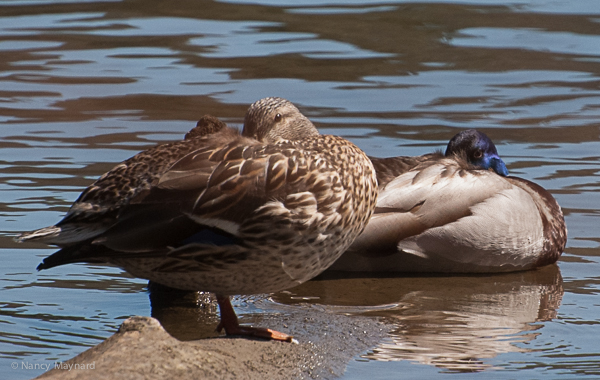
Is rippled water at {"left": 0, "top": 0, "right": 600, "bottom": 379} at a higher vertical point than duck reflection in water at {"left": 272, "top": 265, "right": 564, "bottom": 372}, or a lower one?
higher

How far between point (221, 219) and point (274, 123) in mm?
968

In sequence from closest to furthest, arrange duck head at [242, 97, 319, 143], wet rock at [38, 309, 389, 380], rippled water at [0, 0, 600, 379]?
wet rock at [38, 309, 389, 380]
rippled water at [0, 0, 600, 379]
duck head at [242, 97, 319, 143]

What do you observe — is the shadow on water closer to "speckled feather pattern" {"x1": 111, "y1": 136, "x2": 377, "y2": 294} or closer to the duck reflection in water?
the duck reflection in water

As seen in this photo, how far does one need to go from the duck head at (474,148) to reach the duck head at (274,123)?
189cm

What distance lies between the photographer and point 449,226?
6266 mm

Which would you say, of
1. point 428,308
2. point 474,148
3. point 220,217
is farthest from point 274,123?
point 474,148

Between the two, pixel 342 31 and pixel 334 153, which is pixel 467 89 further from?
pixel 334 153

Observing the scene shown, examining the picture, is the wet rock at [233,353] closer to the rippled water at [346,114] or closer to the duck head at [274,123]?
the rippled water at [346,114]

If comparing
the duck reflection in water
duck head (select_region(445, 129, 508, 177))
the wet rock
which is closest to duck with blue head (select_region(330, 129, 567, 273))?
the duck reflection in water

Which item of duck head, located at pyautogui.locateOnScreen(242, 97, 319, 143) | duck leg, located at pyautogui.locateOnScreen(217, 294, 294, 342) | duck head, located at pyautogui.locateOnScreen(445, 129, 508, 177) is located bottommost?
duck leg, located at pyautogui.locateOnScreen(217, 294, 294, 342)

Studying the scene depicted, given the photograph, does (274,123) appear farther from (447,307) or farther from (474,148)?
(474,148)

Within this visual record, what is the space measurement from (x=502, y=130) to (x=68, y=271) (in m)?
4.74

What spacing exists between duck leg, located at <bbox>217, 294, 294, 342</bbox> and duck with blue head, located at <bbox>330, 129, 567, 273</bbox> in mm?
1565

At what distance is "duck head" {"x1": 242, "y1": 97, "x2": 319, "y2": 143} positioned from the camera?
527 cm
